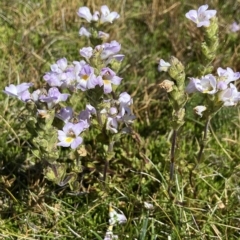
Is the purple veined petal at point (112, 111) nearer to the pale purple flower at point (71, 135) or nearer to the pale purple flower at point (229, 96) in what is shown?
the pale purple flower at point (71, 135)

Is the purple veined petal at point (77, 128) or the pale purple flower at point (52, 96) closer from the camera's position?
the pale purple flower at point (52, 96)

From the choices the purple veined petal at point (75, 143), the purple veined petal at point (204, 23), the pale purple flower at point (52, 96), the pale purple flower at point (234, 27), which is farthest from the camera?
the pale purple flower at point (234, 27)

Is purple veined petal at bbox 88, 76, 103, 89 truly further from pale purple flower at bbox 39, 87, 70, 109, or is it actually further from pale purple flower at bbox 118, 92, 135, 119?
pale purple flower at bbox 118, 92, 135, 119

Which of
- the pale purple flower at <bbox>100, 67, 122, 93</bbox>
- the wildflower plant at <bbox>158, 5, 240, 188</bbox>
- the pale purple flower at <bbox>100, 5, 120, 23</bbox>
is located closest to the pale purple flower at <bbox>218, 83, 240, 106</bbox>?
the wildflower plant at <bbox>158, 5, 240, 188</bbox>

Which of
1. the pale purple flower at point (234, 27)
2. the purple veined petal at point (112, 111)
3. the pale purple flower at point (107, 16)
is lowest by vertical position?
the pale purple flower at point (234, 27)

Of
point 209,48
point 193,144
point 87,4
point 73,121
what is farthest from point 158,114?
point 87,4

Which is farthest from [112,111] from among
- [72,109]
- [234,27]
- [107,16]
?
[234,27]

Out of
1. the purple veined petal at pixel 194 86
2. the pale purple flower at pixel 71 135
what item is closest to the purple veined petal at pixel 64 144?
the pale purple flower at pixel 71 135
